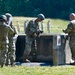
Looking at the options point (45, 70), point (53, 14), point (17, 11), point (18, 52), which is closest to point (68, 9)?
point (53, 14)

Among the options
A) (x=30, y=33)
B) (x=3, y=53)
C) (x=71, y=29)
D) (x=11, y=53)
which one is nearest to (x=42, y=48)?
(x=30, y=33)

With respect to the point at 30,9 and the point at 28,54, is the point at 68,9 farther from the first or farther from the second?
the point at 28,54

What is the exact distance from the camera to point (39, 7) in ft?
245

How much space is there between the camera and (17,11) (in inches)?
2852

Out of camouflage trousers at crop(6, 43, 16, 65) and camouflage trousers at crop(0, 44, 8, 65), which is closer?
camouflage trousers at crop(0, 44, 8, 65)

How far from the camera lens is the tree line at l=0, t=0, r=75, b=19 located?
7194cm

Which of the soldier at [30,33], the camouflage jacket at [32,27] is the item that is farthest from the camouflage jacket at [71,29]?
the camouflage jacket at [32,27]

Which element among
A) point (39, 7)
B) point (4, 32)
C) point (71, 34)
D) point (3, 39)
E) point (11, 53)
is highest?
point (39, 7)

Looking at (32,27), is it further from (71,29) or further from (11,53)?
(11,53)

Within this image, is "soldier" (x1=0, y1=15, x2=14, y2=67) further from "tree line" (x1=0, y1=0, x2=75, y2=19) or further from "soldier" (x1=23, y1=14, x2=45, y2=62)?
"tree line" (x1=0, y1=0, x2=75, y2=19)

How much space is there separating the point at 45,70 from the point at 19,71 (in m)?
0.81

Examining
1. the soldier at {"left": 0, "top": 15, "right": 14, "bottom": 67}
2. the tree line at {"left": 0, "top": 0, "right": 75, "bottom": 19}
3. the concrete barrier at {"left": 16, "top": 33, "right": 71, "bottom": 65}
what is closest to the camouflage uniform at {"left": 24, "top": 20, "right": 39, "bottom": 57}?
the concrete barrier at {"left": 16, "top": 33, "right": 71, "bottom": 65}

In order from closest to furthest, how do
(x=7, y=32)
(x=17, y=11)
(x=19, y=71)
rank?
(x=19, y=71) < (x=7, y=32) < (x=17, y=11)

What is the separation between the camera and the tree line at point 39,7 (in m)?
71.9
